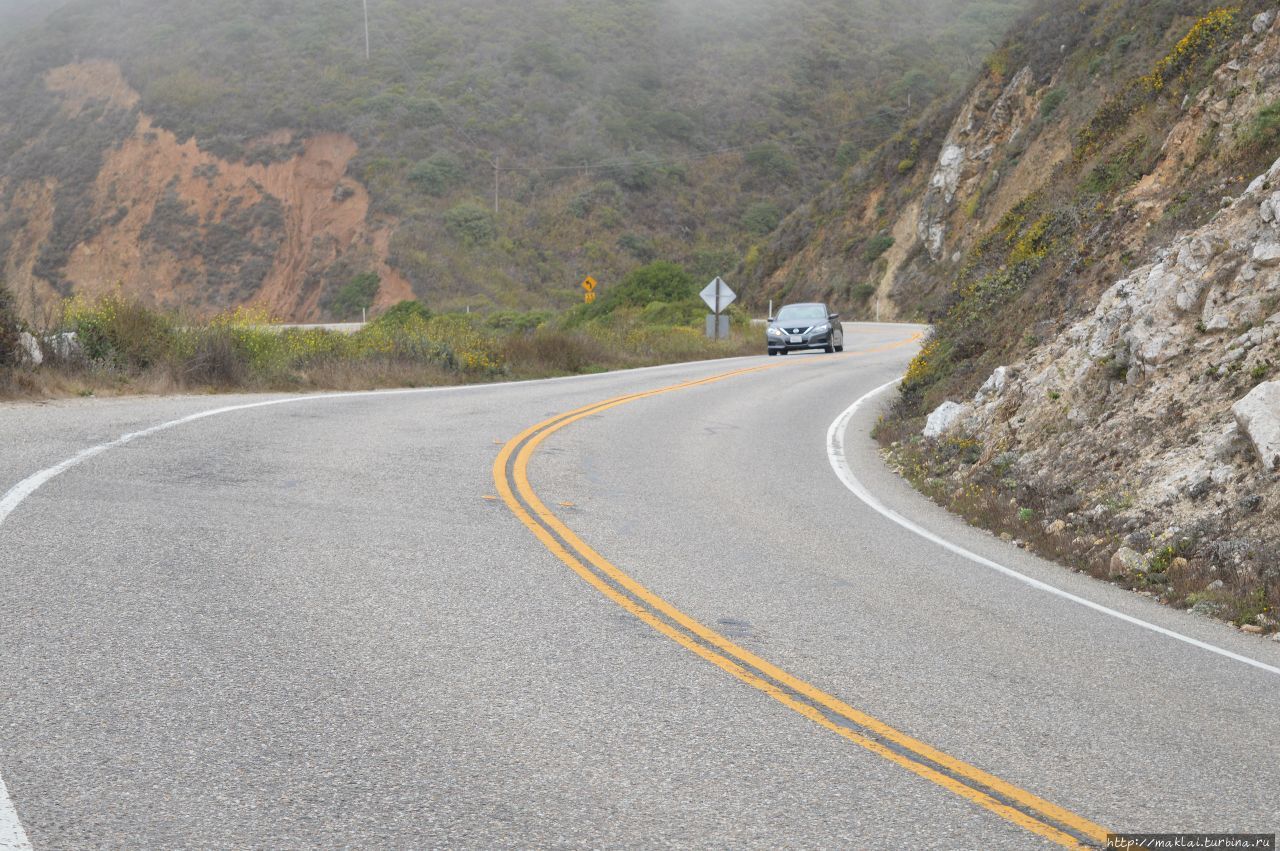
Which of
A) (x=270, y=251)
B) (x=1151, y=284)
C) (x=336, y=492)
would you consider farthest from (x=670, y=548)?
(x=270, y=251)

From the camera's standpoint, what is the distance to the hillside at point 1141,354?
891 centimetres

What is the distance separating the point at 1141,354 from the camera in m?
11.2

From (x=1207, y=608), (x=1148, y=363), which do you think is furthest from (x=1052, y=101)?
(x=1207, y=608)

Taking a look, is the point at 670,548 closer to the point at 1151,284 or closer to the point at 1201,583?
the point at 1201,583

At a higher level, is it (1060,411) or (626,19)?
(626,19)

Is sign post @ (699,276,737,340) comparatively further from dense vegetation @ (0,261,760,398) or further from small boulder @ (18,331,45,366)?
small boulder @ (18,331,45,366)

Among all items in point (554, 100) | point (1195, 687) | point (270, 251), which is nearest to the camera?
point (1195, 687)

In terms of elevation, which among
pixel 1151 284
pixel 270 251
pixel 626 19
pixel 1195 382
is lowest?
pixel 1195 382

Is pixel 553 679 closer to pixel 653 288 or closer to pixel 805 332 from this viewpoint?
pixel 805 332

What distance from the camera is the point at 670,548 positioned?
816 cm

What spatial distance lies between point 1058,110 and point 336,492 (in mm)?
40209

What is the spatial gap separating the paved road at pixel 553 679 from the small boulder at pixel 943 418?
401cm

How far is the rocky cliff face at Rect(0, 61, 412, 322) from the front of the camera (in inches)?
2237

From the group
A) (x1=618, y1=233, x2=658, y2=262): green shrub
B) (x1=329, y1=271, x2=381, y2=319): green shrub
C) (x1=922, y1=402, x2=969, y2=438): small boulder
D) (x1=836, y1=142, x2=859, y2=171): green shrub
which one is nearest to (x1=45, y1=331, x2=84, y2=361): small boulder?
(x1=922, y1=402, x2=969, y2=438): small boulder
